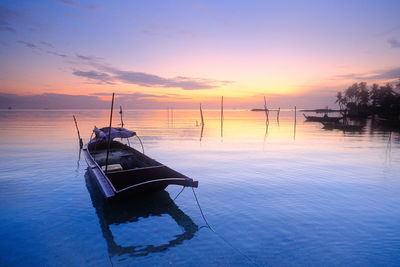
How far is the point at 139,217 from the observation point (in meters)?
7.15

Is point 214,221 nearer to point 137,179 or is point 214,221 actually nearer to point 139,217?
point 139,217

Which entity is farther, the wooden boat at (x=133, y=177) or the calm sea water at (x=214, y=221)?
the wooden boat at (x=133, y=177)

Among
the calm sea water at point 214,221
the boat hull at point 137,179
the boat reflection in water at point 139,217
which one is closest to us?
the calm sea water at point 214,221

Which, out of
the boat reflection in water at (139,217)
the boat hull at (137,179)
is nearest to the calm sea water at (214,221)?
the boat reflection in water at (139,217)

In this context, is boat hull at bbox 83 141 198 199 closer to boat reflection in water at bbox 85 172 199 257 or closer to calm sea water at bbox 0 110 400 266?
boat reflection in water at bbox 85 172 199 257

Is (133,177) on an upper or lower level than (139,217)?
upper

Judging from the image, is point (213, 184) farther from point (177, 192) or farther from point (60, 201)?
point (60, 201)

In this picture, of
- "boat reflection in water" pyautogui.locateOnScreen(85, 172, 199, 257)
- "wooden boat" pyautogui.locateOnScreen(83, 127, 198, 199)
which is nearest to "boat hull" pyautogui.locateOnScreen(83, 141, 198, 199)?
"wooden boat" pyautogui.locateOnScreen(83, 127, 198, 199)

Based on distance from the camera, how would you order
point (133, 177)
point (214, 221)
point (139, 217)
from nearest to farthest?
point (214, 221) → point (139, 217) → point (133, 177)

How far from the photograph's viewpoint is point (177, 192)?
31.0 feet

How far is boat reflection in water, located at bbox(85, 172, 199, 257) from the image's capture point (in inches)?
221

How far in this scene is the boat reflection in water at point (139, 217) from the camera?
18.4 feet

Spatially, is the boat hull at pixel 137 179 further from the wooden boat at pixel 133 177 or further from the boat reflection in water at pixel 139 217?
the boat reflection in water at pixel 139 217

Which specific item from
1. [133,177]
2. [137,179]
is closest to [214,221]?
[137,179]
